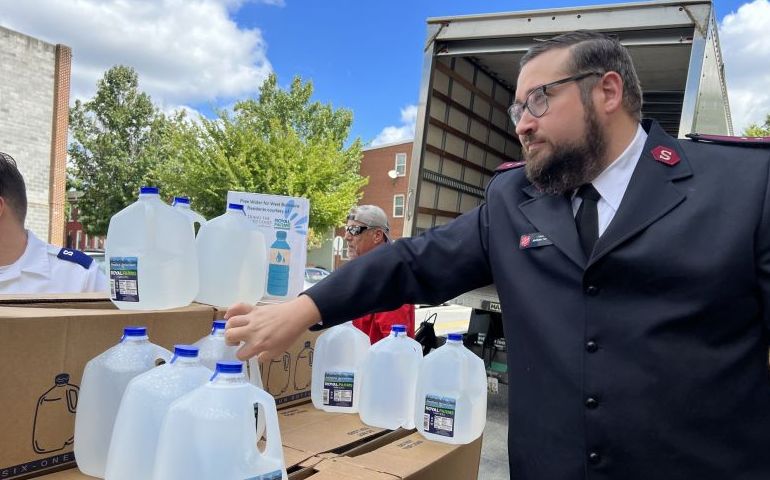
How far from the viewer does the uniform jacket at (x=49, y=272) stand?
236cm

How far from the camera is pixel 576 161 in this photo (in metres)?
1.55

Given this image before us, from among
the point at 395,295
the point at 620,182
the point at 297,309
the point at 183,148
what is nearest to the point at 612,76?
the point at 620,182

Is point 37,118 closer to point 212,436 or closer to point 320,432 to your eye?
point 320,432

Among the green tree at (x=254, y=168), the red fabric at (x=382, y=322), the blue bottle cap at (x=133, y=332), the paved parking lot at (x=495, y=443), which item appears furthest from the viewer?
the green tree at (x=254, y=168)

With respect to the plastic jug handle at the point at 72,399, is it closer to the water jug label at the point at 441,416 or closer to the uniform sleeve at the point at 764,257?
the water jug label at the point at 441,416

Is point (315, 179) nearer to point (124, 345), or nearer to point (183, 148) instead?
point (183, 148)

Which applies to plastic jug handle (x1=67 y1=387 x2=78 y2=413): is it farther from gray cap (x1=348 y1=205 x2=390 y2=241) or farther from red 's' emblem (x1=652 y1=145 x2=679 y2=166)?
gray cap (x1=348 y1=205 x2=390 y2=241)

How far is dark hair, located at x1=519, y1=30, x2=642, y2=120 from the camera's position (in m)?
1.57

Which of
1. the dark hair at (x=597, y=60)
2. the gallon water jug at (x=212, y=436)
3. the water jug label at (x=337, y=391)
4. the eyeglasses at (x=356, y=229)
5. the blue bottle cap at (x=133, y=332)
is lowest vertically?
the water jug label at (x=337, y=391)

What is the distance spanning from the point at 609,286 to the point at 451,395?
773mm

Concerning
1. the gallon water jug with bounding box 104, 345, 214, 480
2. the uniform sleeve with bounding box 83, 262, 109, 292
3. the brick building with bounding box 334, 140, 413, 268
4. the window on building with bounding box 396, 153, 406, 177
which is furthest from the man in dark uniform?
the window on building with bounding box 396, 153, 406, 177

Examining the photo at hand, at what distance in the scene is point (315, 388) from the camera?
2217 millimetres

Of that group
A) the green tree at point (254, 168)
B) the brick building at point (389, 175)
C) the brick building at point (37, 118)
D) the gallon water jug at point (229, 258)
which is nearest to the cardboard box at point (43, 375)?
the gallon water jug at point (229, 258)

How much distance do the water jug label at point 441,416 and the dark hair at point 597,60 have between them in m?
1.08
